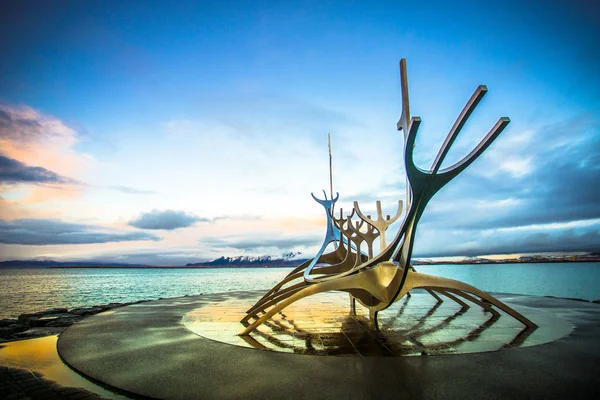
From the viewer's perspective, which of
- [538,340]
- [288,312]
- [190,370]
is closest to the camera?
[190,370]

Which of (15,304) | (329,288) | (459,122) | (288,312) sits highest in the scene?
(459,122)

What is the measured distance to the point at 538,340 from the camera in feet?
28.2

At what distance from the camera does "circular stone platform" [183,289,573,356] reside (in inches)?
318

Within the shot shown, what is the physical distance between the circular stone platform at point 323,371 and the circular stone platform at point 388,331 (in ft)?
1.44

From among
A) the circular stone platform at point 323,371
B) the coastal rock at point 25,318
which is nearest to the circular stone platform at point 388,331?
the circular stone platform at point 323,371

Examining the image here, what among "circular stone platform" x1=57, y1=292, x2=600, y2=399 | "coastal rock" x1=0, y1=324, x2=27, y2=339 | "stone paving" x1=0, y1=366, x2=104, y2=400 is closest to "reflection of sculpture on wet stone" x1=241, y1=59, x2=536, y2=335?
"circular stone platform" x1=57, y1=292, x2=600, y2=399

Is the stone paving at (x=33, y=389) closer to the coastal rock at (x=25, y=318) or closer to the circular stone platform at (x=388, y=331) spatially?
the circular stone platform at (x=388, y=331)

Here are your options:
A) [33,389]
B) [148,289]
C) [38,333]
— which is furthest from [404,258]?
[148,289]

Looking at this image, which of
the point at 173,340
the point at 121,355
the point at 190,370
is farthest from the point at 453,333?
the point at 121,355

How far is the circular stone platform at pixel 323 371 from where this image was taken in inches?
215

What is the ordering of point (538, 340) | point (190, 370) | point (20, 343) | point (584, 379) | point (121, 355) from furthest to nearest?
point (20, 343) < point (538, 340) < point (121, 355) < point (190, 370) < point (584, 379)

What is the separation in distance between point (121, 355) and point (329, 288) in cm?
533

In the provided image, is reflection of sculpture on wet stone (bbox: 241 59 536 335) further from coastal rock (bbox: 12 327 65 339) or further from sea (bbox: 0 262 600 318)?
sea (bbox: 0 262 600 318)

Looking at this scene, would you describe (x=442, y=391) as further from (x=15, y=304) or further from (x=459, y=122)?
(x=15, y=304)
